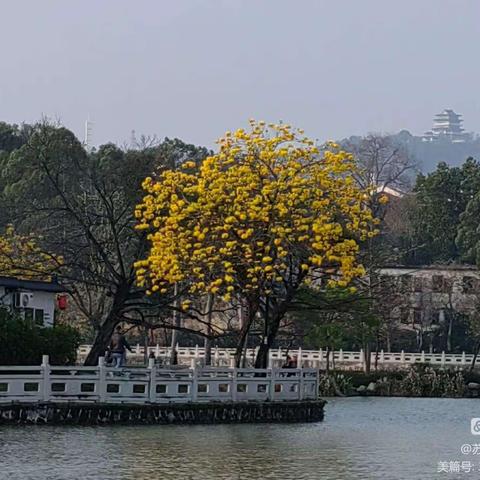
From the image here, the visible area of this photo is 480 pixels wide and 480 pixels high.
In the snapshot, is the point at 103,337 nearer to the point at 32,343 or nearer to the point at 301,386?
the point at 32,343

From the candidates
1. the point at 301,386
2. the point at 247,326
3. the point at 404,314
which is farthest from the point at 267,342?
the point at 404,314

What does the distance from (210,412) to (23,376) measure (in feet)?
19.2

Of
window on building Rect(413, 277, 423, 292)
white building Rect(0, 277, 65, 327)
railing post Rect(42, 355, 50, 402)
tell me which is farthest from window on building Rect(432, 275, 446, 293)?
railing post Rect(42, 355, 50, 402)

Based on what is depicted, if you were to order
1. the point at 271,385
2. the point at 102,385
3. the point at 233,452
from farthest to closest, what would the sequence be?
the point at 271,385 → the point at 102,385 → the point at 233,452

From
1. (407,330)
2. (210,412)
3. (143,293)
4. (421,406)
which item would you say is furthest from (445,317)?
(210,412)

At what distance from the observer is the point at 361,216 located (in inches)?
1692

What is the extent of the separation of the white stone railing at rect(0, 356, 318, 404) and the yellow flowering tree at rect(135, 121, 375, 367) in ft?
9.20

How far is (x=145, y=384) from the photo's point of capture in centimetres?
3672

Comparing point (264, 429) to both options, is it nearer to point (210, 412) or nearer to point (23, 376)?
point (210, 412)

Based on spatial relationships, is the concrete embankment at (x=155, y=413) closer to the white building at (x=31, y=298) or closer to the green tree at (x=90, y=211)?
the white building at (x=31, y=298)

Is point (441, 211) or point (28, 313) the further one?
point (441, 211)

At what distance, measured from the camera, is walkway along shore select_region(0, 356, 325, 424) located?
34.4 meters

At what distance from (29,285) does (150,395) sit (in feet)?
22.2

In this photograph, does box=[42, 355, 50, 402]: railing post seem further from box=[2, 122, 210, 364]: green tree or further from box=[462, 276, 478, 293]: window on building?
box=[462, 276, 478, 293]: window on building
